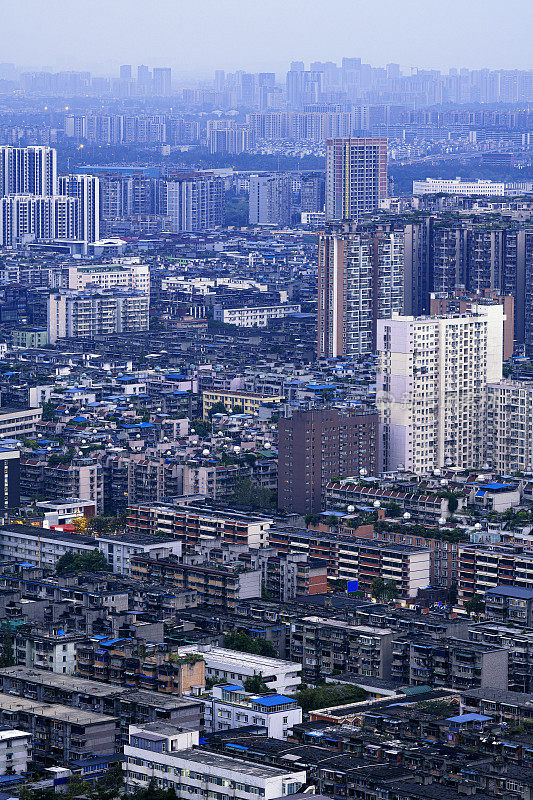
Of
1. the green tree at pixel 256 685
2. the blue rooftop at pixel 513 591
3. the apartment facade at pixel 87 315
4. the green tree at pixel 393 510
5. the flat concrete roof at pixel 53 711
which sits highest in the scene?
the apartment facade at pixel 87 315

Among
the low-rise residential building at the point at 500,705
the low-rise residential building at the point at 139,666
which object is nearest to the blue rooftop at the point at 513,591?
the low-rise residential building at the point at 500,705

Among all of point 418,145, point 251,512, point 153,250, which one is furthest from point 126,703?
point 418,145

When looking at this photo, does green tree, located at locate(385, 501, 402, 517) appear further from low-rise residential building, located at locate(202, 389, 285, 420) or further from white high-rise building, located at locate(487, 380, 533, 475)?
low-rise residential building, located at locate(202, 389, 285, 420)

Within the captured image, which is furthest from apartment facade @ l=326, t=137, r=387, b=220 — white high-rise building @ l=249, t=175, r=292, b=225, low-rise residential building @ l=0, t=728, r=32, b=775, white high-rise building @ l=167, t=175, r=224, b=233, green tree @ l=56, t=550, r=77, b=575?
low-rise residential building @ l=0, t=728, r=32, b=775

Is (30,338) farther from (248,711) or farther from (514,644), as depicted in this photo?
(248,711)

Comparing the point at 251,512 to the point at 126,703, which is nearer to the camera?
the point at 126,703

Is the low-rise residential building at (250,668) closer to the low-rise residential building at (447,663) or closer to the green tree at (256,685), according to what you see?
the green tree at (256,685)

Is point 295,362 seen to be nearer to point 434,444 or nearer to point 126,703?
point 434,444
